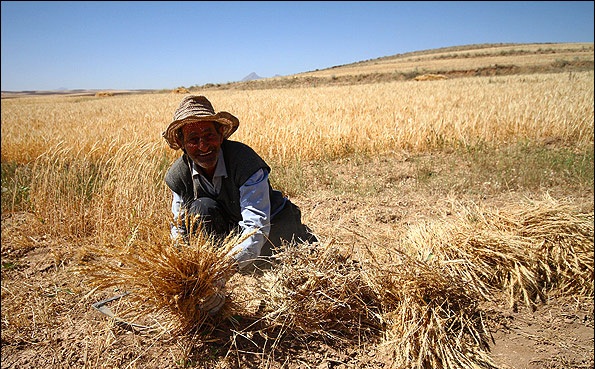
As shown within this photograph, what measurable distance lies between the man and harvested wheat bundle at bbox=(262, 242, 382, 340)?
13cm

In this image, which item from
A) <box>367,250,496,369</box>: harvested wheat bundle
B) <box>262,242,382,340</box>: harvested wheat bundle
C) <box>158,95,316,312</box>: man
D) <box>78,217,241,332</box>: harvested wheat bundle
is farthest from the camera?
<box>158,95,316,312</box>: man

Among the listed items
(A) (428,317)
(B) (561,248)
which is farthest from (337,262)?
(B) (561,248)

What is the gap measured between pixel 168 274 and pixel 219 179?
0.67 meters

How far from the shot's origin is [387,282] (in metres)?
1.76

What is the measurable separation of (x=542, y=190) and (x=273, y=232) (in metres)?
2.96

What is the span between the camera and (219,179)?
6.45 feet

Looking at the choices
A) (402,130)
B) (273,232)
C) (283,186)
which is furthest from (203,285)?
(402,130)

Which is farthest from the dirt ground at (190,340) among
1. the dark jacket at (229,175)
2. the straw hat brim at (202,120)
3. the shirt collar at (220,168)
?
the straw hat brim at (202,120)

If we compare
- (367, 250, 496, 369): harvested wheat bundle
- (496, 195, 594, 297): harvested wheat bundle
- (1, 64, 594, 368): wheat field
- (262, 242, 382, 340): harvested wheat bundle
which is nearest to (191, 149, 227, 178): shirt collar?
(1, 64, 594, 368): wheat field

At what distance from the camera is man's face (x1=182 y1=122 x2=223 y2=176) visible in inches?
70.0

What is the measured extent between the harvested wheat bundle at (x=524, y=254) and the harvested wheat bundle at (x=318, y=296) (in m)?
0.51

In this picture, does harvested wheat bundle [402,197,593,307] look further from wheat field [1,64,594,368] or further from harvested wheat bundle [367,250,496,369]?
harvested wheat bundle [367,250,496,369]

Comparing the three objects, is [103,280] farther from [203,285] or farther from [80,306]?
[80,306]

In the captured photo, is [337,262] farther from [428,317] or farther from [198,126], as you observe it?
[198,126]
